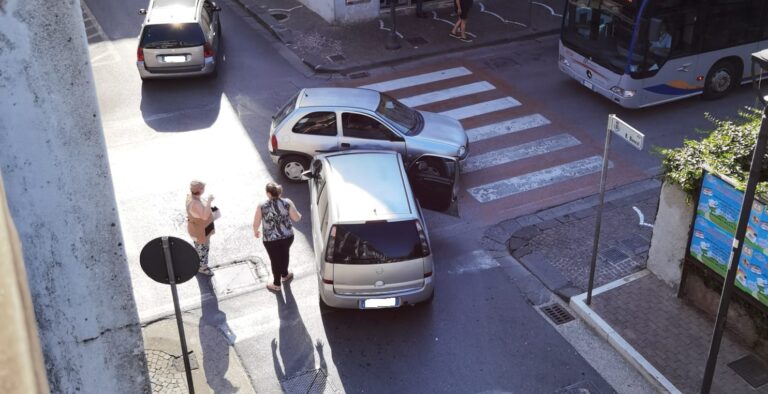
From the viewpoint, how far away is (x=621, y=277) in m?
10.9

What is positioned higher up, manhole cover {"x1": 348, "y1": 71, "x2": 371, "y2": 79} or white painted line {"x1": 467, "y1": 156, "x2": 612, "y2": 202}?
white painted line {"x1": 467, "y1": 156, "x2": 612, "y2": 202}

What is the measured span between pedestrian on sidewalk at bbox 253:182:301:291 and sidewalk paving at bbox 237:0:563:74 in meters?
8.41

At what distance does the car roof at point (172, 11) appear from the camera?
16703mm

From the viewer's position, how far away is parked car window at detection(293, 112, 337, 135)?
12.6 metres

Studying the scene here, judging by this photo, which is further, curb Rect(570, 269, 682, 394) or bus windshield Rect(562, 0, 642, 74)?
bus windshield Rect(562, 0, 642, 74)

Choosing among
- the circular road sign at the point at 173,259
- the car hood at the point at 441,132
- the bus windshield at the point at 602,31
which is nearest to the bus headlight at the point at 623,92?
the bus windshield at the point at 602,31

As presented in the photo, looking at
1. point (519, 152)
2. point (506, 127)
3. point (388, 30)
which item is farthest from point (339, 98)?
point (388, 30)

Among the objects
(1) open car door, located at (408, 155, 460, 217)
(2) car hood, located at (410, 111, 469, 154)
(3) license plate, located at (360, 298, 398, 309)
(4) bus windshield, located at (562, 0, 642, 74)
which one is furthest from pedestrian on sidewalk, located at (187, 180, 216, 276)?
(4) bus windshield, located at (562, 0, 642, 74)

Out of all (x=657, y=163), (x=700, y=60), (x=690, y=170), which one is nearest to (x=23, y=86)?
(x=690, y=170)

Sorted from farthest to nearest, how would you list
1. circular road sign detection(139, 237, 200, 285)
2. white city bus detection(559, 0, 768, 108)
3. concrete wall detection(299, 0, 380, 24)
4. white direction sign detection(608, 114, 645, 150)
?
concrete wall detection(299, 0, 380, 24), white city bus detection(559, 0, 768, 108), white direction sign detection(608, 114, 645, 150), circular road sign detection(139, 237, 200, 285)

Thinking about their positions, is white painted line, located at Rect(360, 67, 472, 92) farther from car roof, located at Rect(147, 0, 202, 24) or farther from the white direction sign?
the white direction sign

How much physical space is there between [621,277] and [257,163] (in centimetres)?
653

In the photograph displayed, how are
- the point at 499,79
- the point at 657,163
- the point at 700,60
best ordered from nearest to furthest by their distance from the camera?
the point at 657,163 → the point at 700,60 → the point at 499,79

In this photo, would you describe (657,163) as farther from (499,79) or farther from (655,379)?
(655,379)
